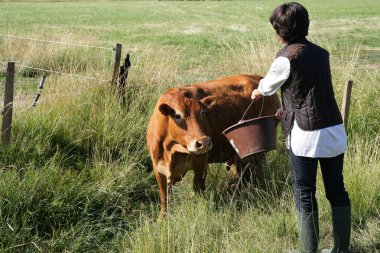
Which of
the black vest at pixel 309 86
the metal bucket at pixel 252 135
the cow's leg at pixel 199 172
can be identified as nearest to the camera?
the black vest at pixel 309 86

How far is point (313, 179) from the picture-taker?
3646 mm

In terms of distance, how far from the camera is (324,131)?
3.46m

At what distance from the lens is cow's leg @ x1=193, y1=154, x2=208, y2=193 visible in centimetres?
495

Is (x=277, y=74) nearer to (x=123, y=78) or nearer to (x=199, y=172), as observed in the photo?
(x=199, y=172)

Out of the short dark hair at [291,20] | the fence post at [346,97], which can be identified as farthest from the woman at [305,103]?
the fence post at [346,97]

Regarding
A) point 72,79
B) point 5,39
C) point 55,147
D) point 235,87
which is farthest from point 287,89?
→ point 5,39

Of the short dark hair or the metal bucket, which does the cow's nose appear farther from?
the short dark hair

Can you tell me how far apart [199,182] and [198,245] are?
1.31 metres

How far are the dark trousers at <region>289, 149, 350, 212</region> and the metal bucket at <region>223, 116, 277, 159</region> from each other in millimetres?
607

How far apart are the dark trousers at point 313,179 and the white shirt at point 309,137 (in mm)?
91

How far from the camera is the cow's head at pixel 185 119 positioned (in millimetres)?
4490

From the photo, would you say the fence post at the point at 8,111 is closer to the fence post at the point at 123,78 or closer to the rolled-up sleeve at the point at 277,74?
the fence post at the point at 123,78

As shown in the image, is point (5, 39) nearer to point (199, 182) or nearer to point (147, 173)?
point (147, 173)

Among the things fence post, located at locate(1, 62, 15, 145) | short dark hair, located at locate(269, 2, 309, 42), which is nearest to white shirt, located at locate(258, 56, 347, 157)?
short dark hair, located at locate(269, 2, 309, 42)
